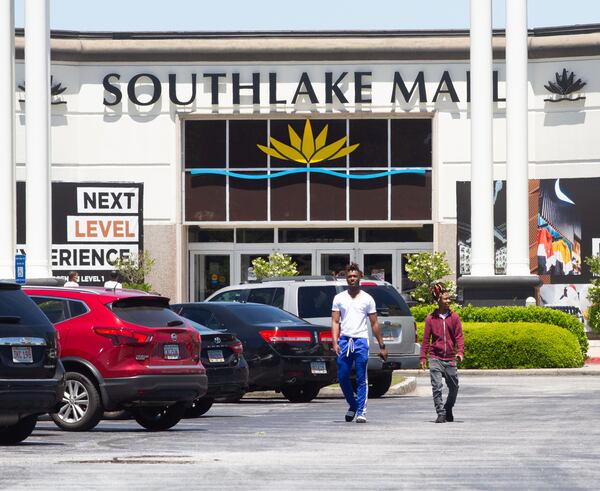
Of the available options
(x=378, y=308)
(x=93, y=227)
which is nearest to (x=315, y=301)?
(x=378, y=308)

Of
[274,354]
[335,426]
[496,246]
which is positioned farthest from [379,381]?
[496,246]

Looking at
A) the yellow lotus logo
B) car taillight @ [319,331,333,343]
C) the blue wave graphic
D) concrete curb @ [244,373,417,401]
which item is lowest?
concrete curb @ [244,373,417,401]

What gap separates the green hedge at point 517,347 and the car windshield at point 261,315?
968 cm

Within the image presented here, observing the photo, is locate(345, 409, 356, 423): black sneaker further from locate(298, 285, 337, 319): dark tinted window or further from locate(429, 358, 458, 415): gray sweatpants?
locate(298, 285, 337, 319): dark tinted window

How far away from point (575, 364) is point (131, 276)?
18.8 meters

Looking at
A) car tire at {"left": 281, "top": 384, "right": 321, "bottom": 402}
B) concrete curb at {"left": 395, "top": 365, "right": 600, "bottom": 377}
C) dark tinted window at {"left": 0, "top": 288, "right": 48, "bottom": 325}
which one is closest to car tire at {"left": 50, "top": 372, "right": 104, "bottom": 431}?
dark tinted window at {"left": 0, "top": 288, "right": 48, "bottom": 325}

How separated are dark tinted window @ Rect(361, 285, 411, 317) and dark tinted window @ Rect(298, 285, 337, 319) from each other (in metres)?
0.59

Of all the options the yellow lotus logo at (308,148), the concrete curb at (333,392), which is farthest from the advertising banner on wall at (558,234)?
the concrete curb at (333,392)

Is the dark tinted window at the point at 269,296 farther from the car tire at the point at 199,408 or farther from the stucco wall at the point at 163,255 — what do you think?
the stucco wall at the point at 163,255

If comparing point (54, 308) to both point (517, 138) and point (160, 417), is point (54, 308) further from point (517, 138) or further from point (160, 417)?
point (517, 138)

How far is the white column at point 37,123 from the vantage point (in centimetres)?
4328

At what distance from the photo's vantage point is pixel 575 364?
3381 centimetres

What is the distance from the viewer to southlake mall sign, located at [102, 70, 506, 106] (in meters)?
49.6

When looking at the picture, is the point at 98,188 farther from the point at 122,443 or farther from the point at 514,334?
the point at 122,443
